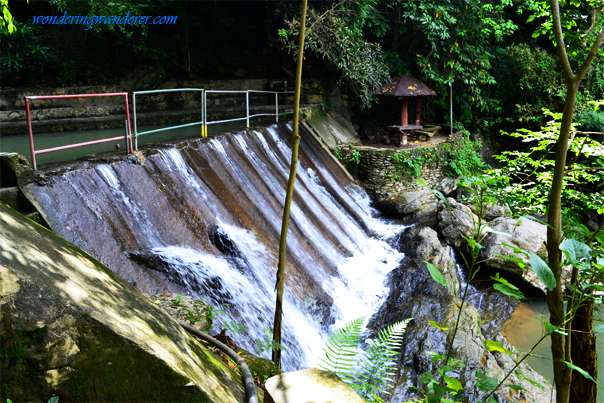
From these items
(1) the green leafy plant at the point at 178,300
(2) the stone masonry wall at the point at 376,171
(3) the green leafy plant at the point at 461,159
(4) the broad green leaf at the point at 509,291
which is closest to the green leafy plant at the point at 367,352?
(4) the broad green leaf at the point at 509,291

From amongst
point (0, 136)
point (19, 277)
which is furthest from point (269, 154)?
point (19, 277)

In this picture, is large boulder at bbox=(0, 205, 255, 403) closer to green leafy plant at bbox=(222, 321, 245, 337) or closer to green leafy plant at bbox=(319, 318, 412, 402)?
green leafy plant at bbox=(319, 318, 412, 402)

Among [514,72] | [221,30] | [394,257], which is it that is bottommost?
[394,257]

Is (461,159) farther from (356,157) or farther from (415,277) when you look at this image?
(415,277)

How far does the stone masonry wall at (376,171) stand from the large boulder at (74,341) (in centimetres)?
944

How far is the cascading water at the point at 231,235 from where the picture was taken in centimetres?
444

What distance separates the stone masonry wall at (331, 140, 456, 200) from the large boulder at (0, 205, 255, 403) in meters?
9.44

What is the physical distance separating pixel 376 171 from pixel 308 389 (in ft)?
32.6

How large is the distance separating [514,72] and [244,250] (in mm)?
12975

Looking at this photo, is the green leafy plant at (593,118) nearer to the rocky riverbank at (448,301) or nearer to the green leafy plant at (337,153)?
the rocky riverbank at (448,301)

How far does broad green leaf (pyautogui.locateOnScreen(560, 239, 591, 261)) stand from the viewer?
1.79m

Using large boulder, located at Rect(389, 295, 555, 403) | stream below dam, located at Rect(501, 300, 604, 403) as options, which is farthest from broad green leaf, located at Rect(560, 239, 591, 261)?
stream below dam, located at Rect(501, 300, 604, 403)

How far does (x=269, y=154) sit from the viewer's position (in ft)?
29.0

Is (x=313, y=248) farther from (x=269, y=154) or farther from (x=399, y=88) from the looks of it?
(x=399, y=88)
